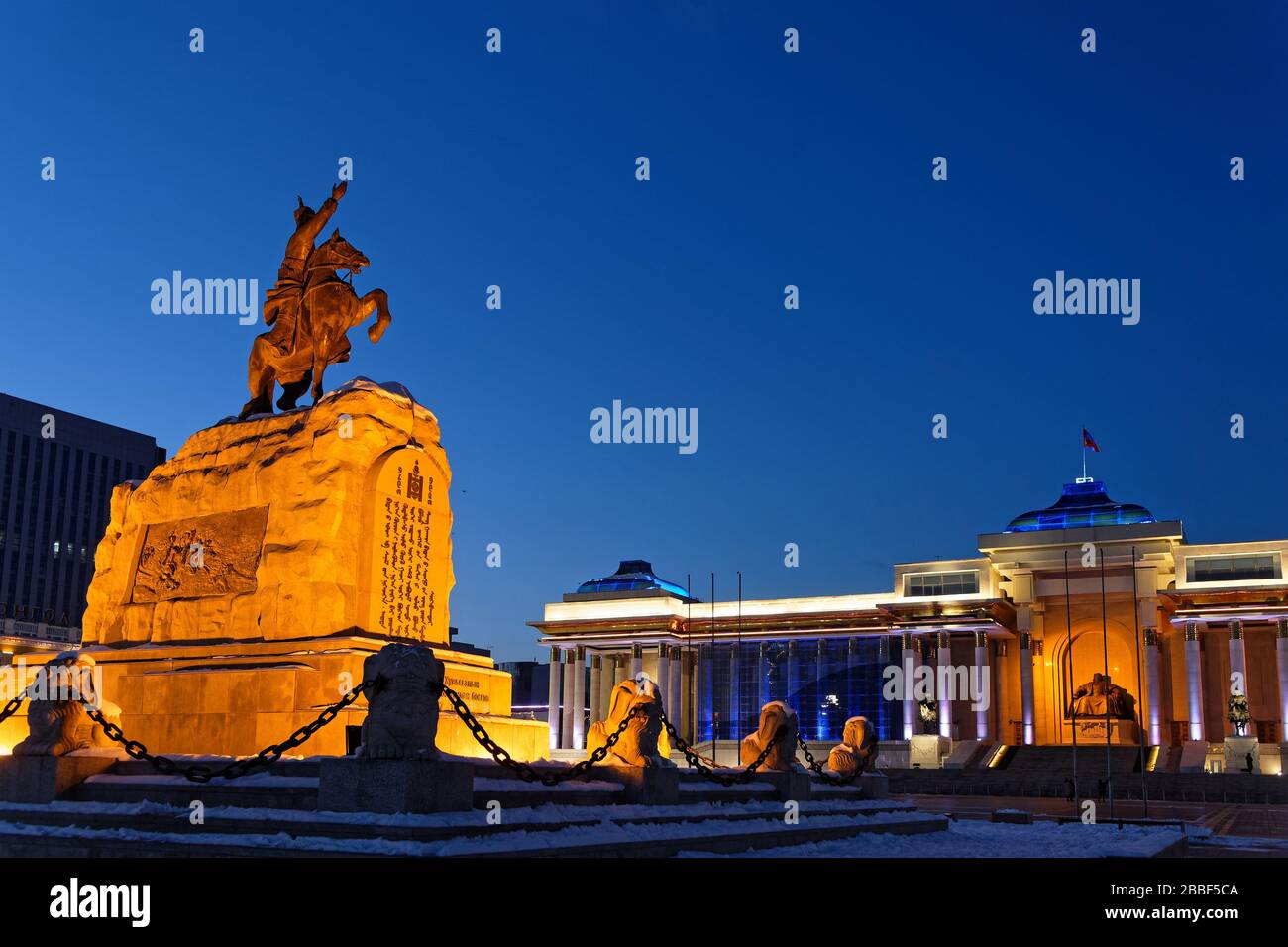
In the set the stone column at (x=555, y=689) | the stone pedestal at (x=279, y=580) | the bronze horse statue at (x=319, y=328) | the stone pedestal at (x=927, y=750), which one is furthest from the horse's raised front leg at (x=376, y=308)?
the stone column at (x=555, y=689)

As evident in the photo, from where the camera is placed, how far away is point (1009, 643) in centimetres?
5616

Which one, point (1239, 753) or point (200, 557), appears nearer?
point (200, 557)

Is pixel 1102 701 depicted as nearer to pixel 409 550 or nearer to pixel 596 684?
pixel 596 684

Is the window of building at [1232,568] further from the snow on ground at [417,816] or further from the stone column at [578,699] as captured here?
the snow on ground at [417,816]

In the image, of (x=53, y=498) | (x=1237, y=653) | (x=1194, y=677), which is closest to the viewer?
(x=1237, y=653)

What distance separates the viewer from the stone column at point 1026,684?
52594 mm

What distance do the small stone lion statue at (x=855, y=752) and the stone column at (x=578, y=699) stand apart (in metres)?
40.5

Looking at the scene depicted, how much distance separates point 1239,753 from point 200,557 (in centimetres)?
3982

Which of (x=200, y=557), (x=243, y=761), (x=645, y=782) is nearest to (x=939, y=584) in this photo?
(x=200, y=557)

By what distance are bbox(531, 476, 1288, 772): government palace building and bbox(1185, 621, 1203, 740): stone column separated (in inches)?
2.8

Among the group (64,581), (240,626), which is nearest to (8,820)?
(240,626)
